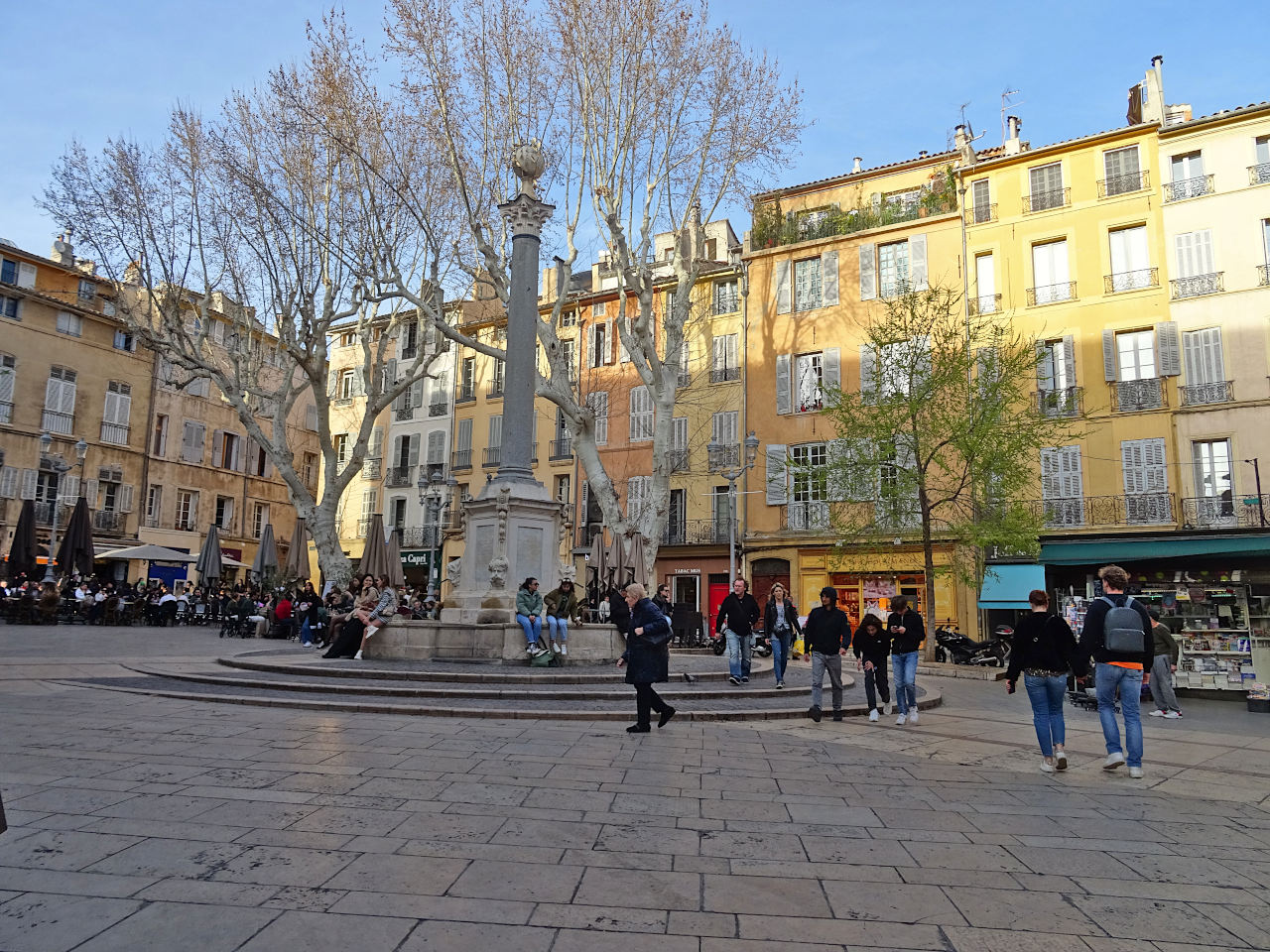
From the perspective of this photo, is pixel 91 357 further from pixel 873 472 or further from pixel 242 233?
pixel 873 472

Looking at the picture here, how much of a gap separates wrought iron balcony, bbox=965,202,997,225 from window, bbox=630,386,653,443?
1294 centimetres

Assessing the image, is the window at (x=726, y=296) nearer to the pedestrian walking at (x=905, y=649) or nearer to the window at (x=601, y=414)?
the window at (x=601, y=414)

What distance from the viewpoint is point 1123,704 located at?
7324mm

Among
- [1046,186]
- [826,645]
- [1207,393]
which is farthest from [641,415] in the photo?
[826,645]

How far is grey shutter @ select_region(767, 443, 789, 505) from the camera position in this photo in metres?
30.6

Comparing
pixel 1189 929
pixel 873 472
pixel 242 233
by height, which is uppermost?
pixel 242 233

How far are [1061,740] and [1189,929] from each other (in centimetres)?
402

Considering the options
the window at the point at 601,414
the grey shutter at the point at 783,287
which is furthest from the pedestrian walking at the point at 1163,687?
the window at the point at 601,414

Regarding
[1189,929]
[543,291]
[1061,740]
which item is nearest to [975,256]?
[543,291]

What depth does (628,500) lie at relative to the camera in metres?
34.6

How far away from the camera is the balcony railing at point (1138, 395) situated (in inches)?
1005

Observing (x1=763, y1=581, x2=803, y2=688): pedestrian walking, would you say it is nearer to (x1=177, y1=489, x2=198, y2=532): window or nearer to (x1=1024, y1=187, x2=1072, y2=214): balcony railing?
(x1=1024, y1=187, x2=1072, y2=214): balcony railing

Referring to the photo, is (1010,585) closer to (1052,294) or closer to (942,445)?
(942,445)

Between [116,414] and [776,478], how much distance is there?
28.7 metres
